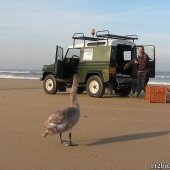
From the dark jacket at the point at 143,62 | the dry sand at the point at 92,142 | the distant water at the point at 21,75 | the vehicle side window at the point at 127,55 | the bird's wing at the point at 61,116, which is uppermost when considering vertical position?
the vehicle side window at the point at 127,55

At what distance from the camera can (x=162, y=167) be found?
568 cm

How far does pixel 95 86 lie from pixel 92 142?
29.1 feet

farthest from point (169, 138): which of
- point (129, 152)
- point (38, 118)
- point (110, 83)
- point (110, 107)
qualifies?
point (110, 83)

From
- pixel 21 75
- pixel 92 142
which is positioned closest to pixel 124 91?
pixel 92 142

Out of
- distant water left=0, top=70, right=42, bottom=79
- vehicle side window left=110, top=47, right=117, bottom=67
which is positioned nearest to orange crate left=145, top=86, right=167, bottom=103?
vehicle side window left=110, top=47, right=117, bottom=67

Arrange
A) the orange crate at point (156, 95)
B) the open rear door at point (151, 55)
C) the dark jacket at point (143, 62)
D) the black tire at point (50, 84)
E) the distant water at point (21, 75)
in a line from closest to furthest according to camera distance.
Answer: the orange crate at point (156, 95) → the dark jacket at point (143, 62) → the open rear door at point (151, 55) → the black tire at point (50, 84) → the distant water at point (21, 75)

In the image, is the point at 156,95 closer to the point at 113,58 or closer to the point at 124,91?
the point at 113,58

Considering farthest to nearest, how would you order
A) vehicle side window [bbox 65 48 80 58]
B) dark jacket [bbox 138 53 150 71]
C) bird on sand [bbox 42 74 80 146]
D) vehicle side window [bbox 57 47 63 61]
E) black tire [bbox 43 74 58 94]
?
black tire [bbox 43 74 58 94], vehicle side window [bbox 65 48 80 58], vehicle side window [bbox 57 47 63 61], dark jacket [bbox 138 53 150 71], bird on sand [bbox 42 74 80 146]

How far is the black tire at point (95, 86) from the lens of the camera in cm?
1582

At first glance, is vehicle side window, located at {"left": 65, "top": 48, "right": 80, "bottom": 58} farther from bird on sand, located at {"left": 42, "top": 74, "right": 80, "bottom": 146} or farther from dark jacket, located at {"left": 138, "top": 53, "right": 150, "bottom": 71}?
bird on sand, located at {"left": 42, "top": 74, "right": 80, "bottom": 146}

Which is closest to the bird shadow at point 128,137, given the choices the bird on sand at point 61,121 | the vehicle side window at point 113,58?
the bird on sand at point 61,121

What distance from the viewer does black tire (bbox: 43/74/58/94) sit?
17.6m

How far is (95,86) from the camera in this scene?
16109 mm

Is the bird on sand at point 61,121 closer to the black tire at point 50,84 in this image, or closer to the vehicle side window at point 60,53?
the vehicle side window at point 60,53
